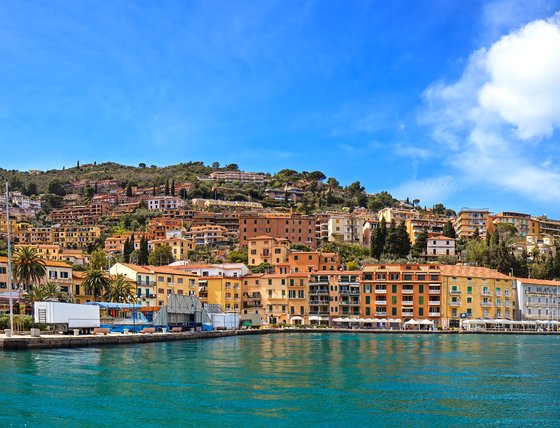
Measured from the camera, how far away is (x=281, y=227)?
541 feet

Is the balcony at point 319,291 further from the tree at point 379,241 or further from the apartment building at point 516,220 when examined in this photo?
the apartment building at point 516,220

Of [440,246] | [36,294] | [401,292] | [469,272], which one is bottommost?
[401,292]

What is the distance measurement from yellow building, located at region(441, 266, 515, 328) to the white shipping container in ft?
192

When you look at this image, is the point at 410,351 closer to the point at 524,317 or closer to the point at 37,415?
the point at 37,415

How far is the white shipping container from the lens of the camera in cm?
6600

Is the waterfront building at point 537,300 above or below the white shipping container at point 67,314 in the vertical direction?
below

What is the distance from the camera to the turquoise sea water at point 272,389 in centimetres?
3031

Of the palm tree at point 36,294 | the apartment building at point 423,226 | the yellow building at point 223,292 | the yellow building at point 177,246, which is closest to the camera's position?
the palm tree at point 36,294

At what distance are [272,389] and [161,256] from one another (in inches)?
4498

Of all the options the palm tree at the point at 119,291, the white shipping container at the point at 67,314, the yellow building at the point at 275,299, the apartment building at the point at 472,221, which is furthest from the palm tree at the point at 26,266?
the apartment building at the point at 472,221

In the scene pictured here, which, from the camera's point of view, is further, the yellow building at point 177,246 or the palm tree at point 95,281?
the yellow building at point 177,246

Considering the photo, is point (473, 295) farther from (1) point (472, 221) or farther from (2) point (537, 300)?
(1) point (472, 221)

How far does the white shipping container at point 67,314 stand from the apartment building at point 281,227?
295ft

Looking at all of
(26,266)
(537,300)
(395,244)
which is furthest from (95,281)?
(537,300)
